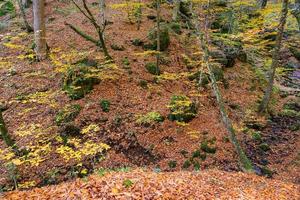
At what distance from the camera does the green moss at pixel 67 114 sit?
12047 millimetres

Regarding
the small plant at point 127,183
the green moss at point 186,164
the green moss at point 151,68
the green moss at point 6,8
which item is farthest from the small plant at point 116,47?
the small plant at point 127,183

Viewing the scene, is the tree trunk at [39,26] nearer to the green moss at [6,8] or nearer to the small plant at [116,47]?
the small plant at [116,47]

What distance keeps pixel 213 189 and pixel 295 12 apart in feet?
27.5

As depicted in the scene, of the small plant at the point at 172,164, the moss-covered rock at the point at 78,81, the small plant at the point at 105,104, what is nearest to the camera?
the small plant at the point at 172,164

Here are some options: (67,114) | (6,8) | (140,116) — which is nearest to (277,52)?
(140,116)

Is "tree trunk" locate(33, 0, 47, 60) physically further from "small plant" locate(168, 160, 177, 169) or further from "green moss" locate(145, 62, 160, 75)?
"small plant" locate(168, 160, 177, 169)

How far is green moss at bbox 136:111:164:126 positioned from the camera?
12.5 m

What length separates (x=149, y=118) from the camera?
12633mm

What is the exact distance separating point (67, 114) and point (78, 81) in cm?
217

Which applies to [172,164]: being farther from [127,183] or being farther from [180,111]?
[127,183]

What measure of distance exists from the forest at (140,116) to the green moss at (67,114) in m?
0.05

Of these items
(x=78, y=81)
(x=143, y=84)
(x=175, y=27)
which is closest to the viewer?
(x=78, y=81)

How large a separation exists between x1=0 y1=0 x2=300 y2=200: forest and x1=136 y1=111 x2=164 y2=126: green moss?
53mm

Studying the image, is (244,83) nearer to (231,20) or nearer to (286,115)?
(286,115)
